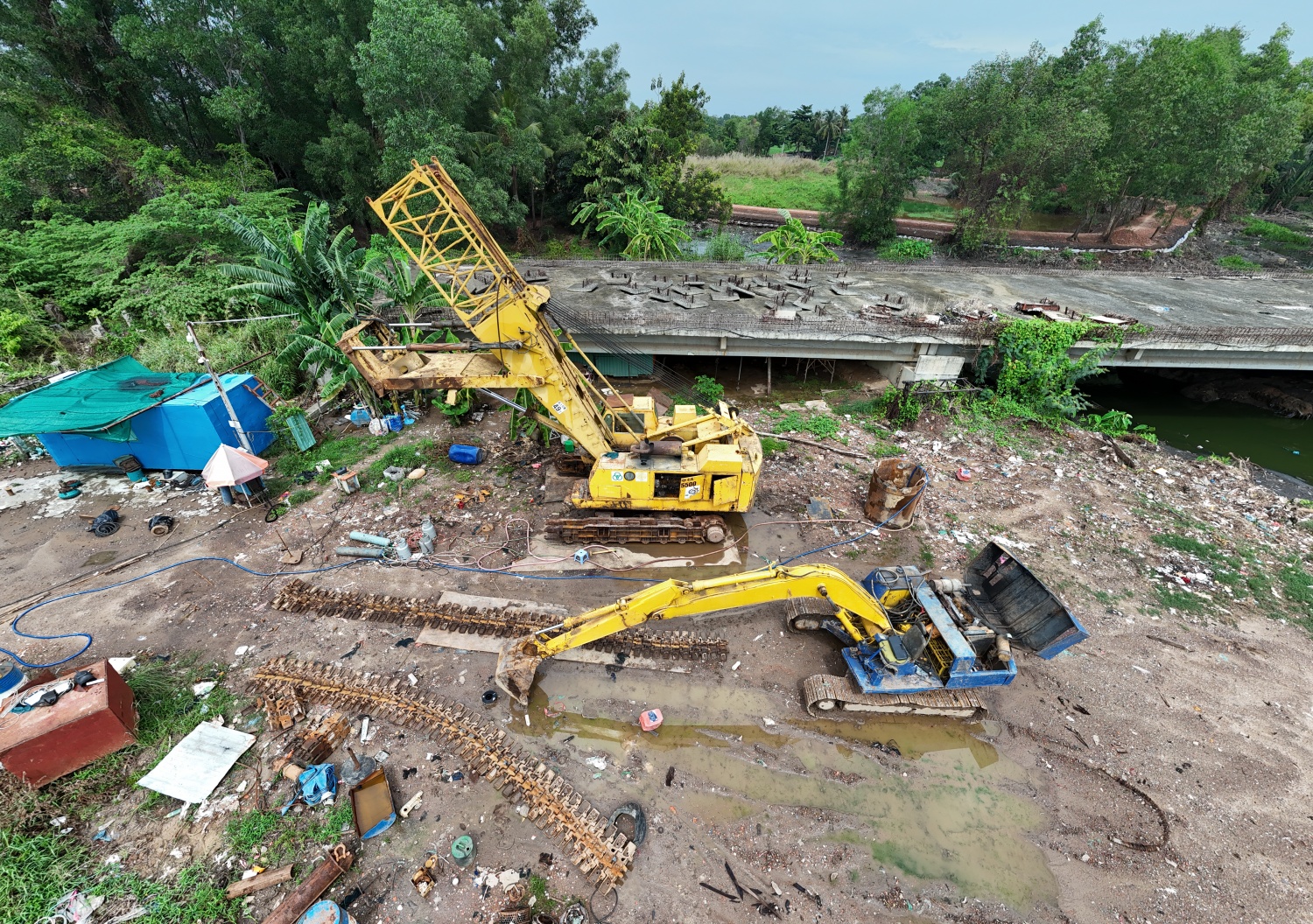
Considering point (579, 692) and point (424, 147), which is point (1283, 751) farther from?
point (424, 147)

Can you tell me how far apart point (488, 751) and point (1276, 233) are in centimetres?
5187

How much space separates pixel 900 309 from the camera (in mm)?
16266

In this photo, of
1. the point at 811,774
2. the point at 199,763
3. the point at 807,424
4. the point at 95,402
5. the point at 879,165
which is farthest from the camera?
the point at 879,165

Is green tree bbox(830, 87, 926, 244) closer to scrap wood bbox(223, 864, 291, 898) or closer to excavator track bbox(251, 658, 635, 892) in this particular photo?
Answer: excavator track bbox(251, 658, 635, 892)

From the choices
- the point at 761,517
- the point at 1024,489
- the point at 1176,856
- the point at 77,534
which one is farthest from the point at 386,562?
the point at 1024,489

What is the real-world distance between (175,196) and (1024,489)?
2510cm

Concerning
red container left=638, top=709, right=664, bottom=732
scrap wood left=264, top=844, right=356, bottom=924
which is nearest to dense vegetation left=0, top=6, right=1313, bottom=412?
scrap wood left=264, top=844, right=356, bottom=924

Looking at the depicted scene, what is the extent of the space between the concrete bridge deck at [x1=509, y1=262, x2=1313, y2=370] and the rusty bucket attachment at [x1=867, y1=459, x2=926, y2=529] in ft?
18.5

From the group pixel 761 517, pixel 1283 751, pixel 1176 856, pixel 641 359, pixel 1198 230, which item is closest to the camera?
pixel 1176 856

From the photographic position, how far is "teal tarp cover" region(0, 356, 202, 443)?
965 centimetres

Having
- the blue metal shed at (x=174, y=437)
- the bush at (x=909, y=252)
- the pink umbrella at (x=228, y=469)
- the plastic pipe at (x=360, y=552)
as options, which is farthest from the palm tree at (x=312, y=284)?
the bush at (x=909, y=252)

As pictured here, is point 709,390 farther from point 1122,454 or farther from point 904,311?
point 1122,454

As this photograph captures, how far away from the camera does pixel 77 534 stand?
9.70 meters

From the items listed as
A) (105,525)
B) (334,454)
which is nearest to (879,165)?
(334,454)
